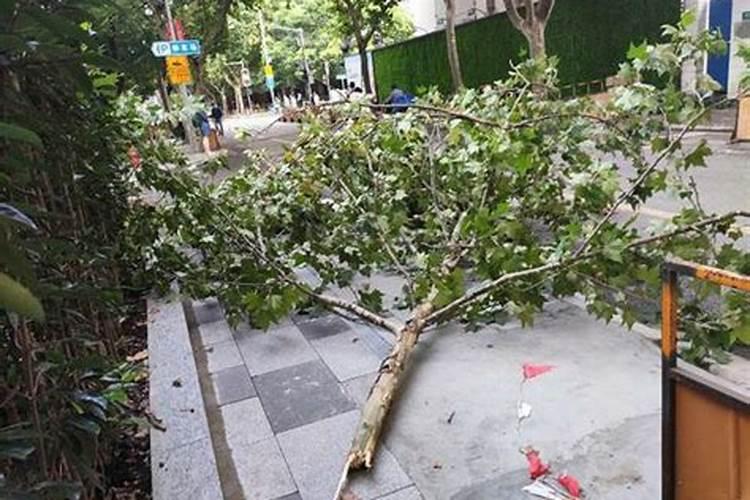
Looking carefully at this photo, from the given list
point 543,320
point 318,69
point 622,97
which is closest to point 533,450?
point 543,320

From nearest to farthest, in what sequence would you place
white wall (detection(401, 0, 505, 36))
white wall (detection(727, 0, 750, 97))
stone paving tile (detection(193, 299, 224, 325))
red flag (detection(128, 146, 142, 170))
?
stone paving tile (detection(193, 299, 224, 325))
red flag (detection(128, 146, 142, 170))
white wall (detection(727, 0, 750, 97))
white wall (detection(401, 0, 505, 36))

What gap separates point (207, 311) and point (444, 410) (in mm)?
2513

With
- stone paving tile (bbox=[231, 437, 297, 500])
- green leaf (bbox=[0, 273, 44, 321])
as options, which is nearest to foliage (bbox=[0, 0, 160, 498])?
green leaf (bbox=[0, 273, 44, 321])

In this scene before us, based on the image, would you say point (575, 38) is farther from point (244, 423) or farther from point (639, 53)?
point (244, 423)

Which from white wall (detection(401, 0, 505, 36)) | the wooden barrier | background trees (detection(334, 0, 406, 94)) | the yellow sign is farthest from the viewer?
white wall (detection(401, 0, 505, 36))

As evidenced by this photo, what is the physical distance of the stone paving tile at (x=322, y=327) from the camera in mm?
4426

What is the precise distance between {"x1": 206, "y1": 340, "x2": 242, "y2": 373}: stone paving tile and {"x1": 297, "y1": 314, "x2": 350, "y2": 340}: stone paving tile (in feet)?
1.63

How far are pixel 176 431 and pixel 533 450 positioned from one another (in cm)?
165

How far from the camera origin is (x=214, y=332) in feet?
15.3

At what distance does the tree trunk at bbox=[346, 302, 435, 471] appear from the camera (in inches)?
112

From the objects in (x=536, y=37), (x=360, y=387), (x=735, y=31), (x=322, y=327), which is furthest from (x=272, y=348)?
(x=735, y=31)

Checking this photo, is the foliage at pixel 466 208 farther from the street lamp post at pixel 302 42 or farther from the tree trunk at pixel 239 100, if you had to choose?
the tree trunk at pixel 239 100

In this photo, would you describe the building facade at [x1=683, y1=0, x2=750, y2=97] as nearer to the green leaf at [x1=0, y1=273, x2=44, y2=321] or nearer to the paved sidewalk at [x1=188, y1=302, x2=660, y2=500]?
the paved sidewalk at [x1=188, y1=302, x2=660, y2=500]

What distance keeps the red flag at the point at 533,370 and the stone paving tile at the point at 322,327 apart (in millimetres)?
1359
